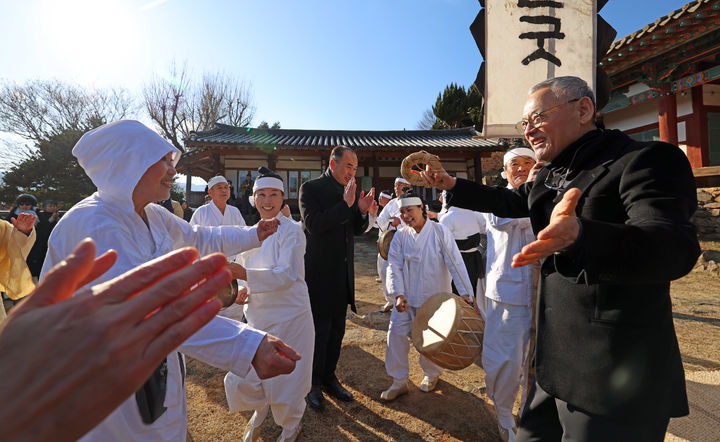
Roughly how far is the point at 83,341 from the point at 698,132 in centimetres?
1208

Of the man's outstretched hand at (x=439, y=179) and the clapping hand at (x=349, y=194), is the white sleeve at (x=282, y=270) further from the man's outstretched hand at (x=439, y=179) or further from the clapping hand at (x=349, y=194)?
the man's outstretched hand at (x=439, y=179)

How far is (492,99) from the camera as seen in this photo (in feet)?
9.14

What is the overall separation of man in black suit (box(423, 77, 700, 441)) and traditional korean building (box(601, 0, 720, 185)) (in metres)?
7.15

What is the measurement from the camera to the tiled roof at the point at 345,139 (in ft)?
47.8

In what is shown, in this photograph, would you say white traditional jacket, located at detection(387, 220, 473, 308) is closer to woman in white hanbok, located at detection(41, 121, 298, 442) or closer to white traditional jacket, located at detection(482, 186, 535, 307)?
white traditional jacket, located at detection(482, 186, 535, 307)

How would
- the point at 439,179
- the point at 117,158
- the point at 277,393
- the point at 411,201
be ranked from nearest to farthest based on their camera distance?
the point at 117,158 < the point at 439,179 < the point at 277,393 < the point at 411,201

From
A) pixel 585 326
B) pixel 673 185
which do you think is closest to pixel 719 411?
pixel 585 326

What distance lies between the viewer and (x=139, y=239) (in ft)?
5.24

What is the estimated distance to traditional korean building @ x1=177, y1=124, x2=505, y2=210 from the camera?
14409mm

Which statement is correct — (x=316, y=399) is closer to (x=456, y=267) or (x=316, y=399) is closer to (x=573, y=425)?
(x=456, y=267)

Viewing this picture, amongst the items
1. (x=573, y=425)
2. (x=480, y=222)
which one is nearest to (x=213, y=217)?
(x=480, y=222)

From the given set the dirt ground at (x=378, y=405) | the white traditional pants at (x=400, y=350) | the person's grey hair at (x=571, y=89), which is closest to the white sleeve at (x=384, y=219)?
the dirt ground at (x=378, y=405)

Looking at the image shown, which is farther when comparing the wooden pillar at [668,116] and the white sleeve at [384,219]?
the wooden pillar at [668,116]

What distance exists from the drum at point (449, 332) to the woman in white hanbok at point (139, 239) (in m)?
1.96
